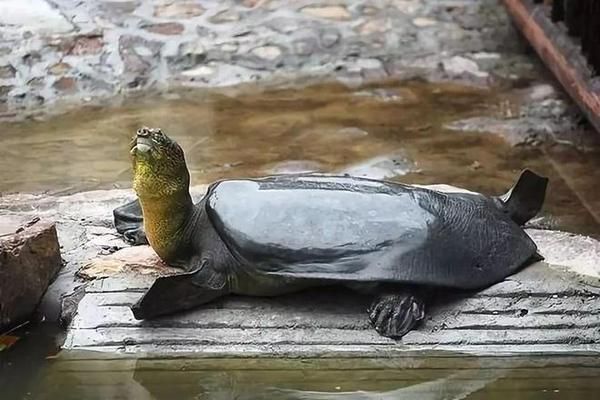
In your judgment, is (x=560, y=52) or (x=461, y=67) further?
(x=461, y=67)

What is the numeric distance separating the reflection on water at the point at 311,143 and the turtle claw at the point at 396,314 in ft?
5.00

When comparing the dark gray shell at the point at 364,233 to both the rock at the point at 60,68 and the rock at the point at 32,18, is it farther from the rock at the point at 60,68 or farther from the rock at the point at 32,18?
the rock at the point at 32,18

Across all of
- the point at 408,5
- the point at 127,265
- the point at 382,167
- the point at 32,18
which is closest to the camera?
the point at 127,265

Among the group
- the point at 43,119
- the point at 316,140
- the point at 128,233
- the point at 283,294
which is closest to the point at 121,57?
the point at 43,119

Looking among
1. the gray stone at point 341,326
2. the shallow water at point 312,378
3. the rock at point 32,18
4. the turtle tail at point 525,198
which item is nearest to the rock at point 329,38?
the rock at point 32,18

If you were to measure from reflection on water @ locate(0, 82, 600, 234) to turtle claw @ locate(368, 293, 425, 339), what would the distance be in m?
1.52

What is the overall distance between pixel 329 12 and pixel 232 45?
78cm

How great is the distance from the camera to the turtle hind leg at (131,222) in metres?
3.67

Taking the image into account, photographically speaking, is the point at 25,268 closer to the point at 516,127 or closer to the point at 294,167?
the point at 294,167

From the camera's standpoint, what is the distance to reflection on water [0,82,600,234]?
508cm

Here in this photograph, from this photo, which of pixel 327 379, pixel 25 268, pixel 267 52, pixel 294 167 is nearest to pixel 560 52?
pixel 294 167

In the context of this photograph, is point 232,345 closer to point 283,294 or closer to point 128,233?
point 283,294

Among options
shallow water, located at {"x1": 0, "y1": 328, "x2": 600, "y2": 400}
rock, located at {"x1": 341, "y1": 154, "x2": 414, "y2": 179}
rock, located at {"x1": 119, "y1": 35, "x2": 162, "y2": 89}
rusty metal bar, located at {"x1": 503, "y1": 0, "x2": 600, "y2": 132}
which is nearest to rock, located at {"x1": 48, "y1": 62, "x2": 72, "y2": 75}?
rock, located at {"x1": 119, "y1": 35, "x2": 162, "y2": 89}

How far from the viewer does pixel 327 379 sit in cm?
301
